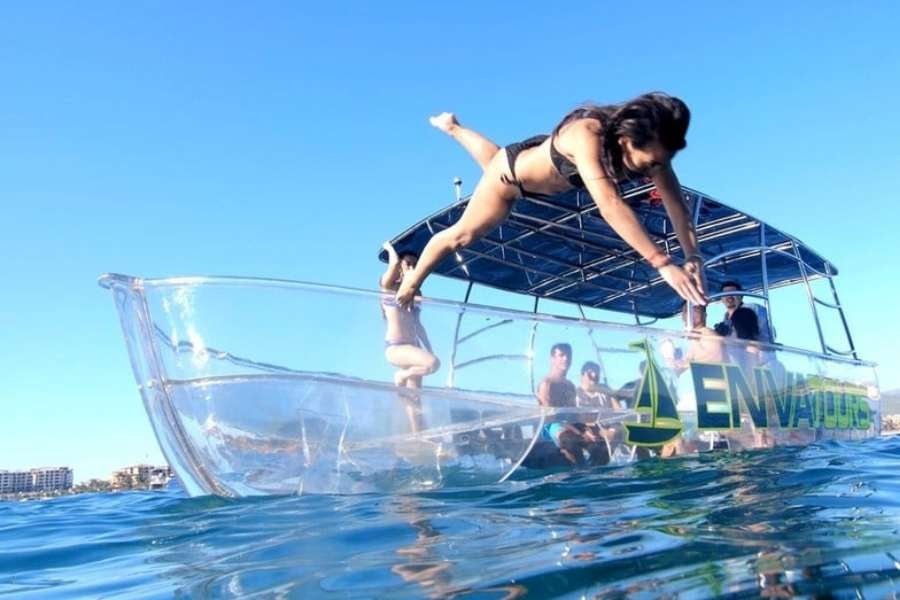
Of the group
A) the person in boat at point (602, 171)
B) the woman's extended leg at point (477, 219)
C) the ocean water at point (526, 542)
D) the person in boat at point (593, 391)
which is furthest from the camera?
the person in boat at point (593, 391)

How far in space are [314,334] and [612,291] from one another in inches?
284

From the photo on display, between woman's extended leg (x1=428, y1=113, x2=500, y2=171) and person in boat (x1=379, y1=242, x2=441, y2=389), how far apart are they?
790 millimetres

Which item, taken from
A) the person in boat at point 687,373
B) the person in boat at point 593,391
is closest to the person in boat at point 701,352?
the person in boat at point 687,373

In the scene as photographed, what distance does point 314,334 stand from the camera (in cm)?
359

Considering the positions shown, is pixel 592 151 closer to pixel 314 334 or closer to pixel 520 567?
pixel 314 334

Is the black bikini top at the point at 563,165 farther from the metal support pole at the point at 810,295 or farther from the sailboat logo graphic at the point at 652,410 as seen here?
the metal support pole at the point at 810,295

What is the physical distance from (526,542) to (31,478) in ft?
85.3

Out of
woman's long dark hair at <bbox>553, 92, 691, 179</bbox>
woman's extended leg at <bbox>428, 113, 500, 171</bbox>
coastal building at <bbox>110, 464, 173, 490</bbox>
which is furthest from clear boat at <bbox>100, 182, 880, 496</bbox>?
coastal building at <bbox>110, 464, 173, 490</bbox>

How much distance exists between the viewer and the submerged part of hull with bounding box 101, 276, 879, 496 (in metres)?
3.37

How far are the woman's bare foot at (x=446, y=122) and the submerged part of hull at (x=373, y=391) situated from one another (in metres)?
1.03

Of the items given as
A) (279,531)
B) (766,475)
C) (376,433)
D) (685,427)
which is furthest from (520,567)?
(685,427)

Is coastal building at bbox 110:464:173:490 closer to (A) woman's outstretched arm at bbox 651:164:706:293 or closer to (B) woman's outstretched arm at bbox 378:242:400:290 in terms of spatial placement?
(B) woman's outstretched arm at bbox 378:242:400:290

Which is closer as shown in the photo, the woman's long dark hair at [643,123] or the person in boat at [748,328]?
the woman's long dark hair at [643,123]

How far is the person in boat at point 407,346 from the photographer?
12.4ft
